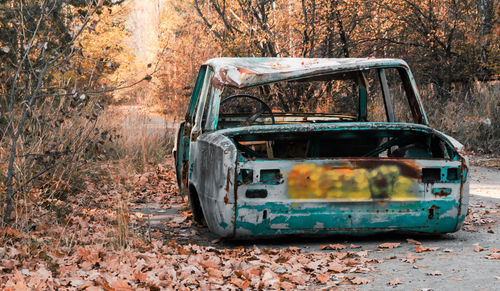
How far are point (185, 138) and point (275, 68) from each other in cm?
140

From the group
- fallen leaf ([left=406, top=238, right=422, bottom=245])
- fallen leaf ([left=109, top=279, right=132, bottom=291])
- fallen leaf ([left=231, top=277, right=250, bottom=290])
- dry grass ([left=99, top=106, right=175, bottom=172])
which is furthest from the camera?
dry grass ([left=99, top=106, right=175, bottom=172])

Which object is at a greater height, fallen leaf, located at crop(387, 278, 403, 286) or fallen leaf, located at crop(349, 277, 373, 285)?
fallen leaf, located at crop(387, 278, 403, 286)

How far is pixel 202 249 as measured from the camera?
5.43 meters

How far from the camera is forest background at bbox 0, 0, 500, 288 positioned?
6.69 metres

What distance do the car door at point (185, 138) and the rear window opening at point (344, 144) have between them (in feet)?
2.25

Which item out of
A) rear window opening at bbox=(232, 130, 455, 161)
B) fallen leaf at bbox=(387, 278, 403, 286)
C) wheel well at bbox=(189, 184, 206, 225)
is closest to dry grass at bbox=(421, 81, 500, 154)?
rear window opening at bbox=(232, 130, 455, 161)

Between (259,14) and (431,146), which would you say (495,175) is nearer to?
(431,146)

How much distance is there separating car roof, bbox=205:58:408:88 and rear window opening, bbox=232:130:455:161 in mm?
581

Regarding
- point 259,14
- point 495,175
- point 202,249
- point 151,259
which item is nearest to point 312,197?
point 202,249

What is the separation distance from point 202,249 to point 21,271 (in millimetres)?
1537

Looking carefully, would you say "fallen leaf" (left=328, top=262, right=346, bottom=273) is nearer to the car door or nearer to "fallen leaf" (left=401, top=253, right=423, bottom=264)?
"fallen leaf" (left=401, top=253, right=423, bottom=264)

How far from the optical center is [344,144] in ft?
23.0

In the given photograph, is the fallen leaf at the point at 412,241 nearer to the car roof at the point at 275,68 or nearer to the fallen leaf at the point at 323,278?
the fallen leaf at the point at 323,278

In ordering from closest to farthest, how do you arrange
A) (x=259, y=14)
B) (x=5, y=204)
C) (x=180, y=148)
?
(x=5, y=204) < (x=180, y=148) < (x=259, y=14)
